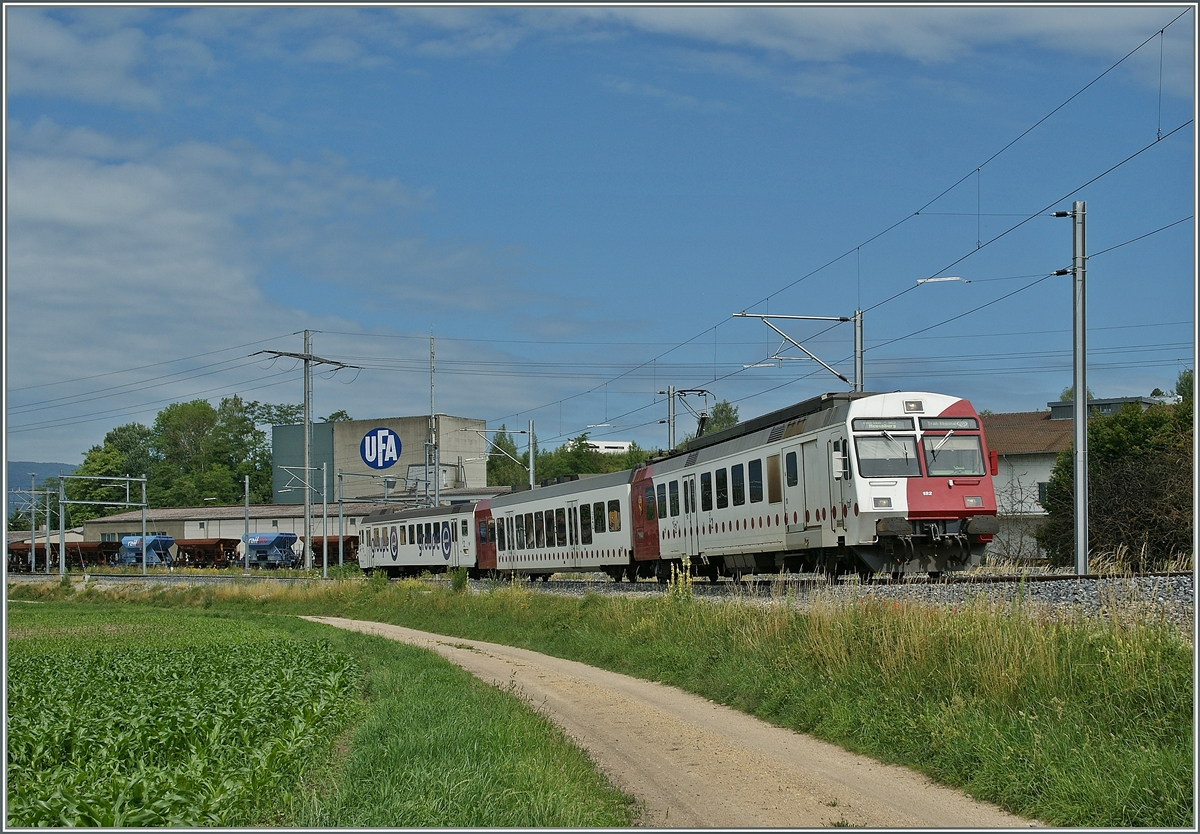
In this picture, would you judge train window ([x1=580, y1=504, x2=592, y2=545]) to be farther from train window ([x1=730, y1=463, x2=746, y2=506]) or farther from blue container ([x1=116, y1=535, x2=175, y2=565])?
blue container ([x1=116, y1=535, x2=175, y2=565])

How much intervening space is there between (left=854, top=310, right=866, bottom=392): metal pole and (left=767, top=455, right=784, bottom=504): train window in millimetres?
2590

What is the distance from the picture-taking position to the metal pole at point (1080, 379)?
19.1m

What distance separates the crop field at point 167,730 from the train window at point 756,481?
9.18 m

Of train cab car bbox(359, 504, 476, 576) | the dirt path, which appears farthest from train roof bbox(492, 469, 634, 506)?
the dirt path

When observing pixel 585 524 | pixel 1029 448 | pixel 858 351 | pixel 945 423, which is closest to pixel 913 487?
pixel 945 423

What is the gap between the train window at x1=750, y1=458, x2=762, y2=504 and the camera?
24.3m

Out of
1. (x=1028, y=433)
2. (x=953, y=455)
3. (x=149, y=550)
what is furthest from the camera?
(x=149, y=550)

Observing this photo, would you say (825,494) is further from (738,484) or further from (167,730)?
(167,730)

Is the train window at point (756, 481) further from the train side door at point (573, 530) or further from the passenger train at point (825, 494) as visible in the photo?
the train side door at point (573, 530)

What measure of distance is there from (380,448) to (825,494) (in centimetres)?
8137

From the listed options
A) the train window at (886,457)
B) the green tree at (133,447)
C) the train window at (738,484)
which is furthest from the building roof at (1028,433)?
the green tree at (133,447)

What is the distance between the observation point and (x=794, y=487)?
75.2 feet

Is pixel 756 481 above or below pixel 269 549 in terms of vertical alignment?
above

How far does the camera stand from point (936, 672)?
11031 mm
